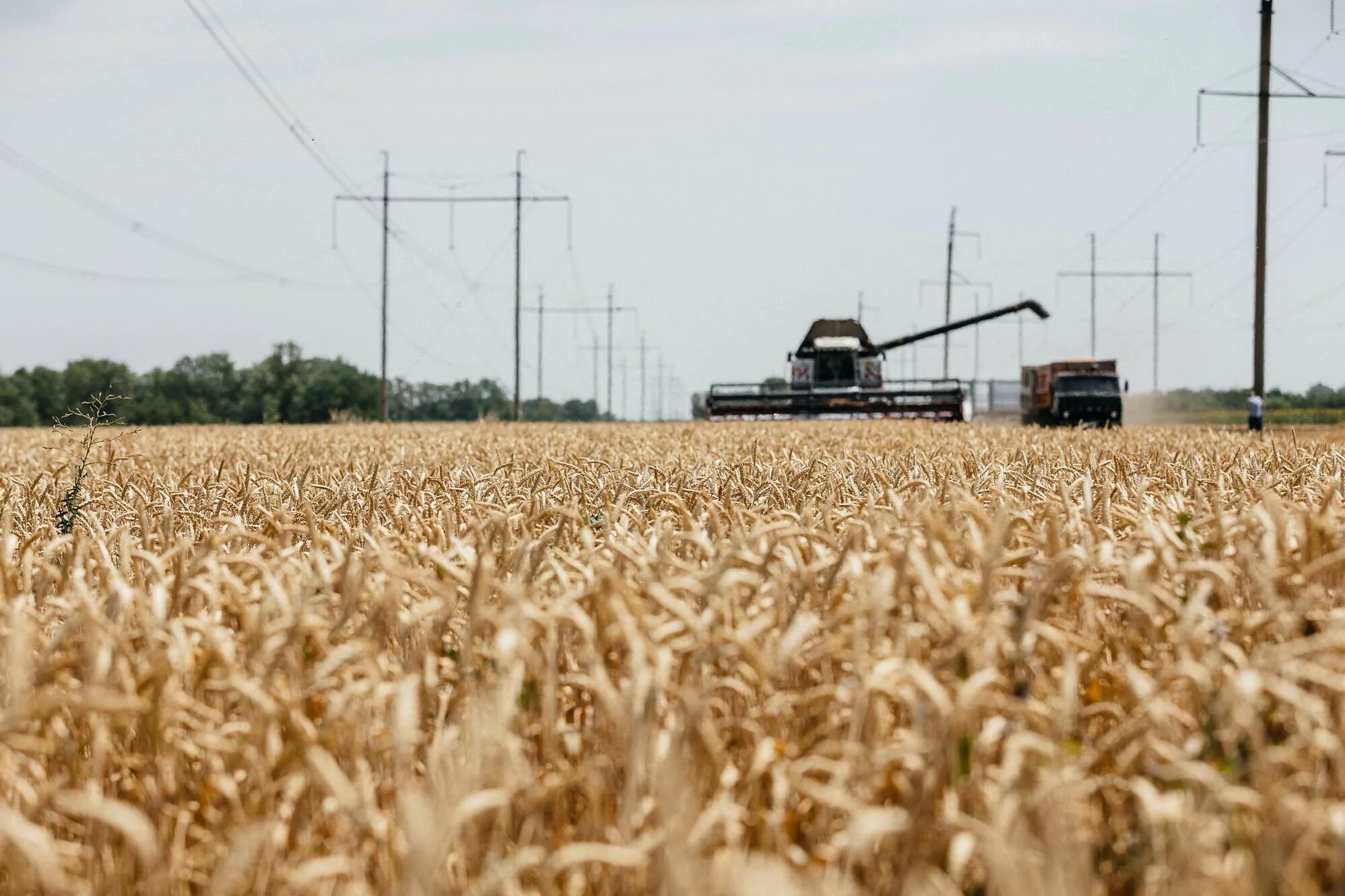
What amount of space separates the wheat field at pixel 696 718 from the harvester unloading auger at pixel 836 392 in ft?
101

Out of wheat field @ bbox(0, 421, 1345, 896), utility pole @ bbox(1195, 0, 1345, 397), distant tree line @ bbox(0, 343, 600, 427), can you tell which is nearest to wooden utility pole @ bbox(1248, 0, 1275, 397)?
utility pole @ bbox(1195, 0, 1345, 397)

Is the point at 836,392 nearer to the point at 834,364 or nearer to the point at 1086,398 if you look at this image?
the point at 834,364

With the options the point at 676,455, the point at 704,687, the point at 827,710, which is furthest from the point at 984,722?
the point at 676,455

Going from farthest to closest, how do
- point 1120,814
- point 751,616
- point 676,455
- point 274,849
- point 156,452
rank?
point 156,452 < point 676,455 < point 751,616 < point 1120,814 < point 274,849

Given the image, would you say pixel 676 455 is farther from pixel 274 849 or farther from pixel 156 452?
pixel 274 849

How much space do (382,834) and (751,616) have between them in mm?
1066

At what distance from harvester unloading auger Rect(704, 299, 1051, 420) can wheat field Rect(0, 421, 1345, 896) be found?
30680 mm

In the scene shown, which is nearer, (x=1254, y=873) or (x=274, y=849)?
(x=1254, y=873)

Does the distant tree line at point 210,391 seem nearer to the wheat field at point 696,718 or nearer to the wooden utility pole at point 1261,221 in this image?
the wooden utility pole at point 1261,221

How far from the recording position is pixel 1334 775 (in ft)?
7.03

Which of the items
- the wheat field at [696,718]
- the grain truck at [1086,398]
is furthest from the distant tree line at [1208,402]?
the wheat field at [696,718]

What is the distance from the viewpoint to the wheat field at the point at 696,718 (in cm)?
189

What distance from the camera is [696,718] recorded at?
2.07 metres

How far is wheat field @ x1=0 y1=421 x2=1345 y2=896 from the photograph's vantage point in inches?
74.2
